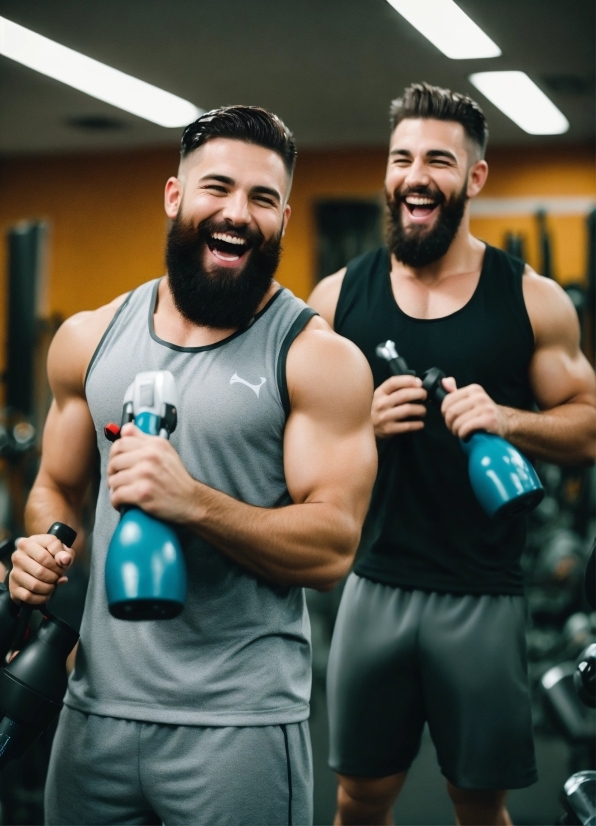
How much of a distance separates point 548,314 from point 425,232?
0.32 meters

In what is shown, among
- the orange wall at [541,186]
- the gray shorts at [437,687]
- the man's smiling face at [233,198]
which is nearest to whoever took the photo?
the man's smiling face at [233,198]

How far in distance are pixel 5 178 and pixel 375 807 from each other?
4546 mm

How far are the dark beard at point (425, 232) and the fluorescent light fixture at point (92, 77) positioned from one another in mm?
1248

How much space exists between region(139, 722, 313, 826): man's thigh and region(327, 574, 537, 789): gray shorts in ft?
1.91

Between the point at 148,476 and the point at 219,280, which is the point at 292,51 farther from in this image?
the point at 148,476

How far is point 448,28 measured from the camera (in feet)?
7.95

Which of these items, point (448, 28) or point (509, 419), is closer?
point (509, 419)

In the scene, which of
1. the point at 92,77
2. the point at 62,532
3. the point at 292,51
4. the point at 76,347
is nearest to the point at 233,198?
the point at 76,347

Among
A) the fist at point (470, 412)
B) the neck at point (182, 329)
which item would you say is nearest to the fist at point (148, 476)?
the neck at point (182, 329)

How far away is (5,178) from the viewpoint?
538 centimetres

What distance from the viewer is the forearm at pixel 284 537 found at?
127 centimetres

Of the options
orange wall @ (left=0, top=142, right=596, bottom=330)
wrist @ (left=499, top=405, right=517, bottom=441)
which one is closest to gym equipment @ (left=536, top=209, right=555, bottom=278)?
orange wall @ (left=0, top=142, right=596, bottom=330)

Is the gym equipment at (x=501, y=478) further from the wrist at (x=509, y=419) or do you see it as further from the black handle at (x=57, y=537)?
the black handle at (x=57, y=537)

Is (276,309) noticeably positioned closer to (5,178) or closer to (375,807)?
(375,807)
